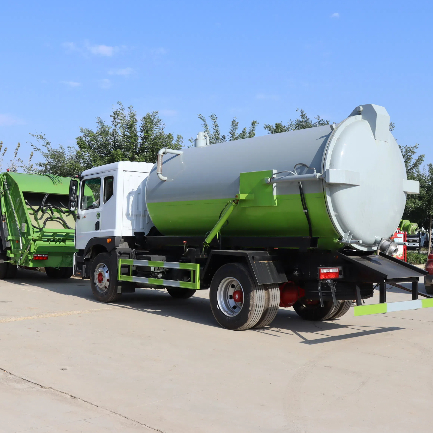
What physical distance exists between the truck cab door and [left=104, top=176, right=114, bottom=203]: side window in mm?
265

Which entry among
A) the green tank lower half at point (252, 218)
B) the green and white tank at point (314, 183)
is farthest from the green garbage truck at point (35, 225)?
the green and white tank at point (314, 183)

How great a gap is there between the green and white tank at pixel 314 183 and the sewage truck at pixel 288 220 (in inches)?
0.7

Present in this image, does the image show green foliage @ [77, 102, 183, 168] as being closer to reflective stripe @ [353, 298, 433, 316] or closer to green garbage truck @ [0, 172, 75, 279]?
green garbage truck @ [0, 172, 75, 279]

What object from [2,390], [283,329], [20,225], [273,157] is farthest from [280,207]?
[20,225]

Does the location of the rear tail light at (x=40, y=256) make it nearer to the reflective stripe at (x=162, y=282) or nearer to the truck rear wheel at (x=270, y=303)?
the reflective stripe at (x=162, y=282)

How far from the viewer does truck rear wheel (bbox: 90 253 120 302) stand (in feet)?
38.6

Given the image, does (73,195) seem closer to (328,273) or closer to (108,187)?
(108,187)

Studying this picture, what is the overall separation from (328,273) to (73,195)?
22.3 ft

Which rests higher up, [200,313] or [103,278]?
[103,278]

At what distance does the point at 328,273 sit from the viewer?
8.63 m

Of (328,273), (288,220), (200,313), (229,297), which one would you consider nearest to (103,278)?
(200,313)

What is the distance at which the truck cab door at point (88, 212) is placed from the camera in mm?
12615

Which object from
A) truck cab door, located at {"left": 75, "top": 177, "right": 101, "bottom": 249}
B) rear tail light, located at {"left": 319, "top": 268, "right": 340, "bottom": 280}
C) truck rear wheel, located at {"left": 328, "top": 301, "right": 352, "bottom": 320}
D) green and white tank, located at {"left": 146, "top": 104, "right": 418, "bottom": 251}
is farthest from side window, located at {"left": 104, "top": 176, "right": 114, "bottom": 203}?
rear tail light, located at {"left": 319, "top": 268, "right": 340, "bottom": 280}

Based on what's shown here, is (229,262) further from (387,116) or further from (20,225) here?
(20,225)
